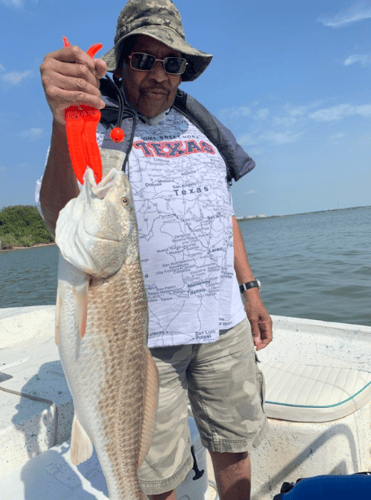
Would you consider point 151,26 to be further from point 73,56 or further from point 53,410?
point 53,410

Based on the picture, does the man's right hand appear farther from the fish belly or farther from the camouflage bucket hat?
the camouflage bucket hat

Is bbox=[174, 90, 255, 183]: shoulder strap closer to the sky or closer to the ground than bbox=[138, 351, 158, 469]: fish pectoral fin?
closer to the sky

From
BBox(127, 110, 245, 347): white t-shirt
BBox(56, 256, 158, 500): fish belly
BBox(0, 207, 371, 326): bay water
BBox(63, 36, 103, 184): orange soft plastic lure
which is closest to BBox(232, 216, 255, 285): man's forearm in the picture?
BBox(127, 110, 245, 347): white t-shirt

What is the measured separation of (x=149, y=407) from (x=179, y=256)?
74 centimetres

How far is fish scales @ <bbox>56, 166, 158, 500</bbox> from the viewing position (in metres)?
1.42

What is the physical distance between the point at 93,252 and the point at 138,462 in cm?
90

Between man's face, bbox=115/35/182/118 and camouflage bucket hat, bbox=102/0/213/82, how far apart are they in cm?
7

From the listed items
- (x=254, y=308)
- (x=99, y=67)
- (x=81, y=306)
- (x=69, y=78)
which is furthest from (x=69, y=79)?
(x=254, y=308)

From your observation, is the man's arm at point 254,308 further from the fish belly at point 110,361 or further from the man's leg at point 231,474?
the fish belly at point 110,361

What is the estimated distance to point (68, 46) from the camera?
51.5 inches

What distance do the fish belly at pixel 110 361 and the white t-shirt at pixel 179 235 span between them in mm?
423

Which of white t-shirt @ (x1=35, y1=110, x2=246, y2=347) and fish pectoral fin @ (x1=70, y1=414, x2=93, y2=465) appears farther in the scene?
white t-shirt @ (x1=35, y1=110, x2=246, y2=347)

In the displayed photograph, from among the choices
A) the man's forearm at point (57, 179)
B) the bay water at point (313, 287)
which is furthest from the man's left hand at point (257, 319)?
the bay water at point (313, 287)

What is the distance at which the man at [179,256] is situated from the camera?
1954 mm
